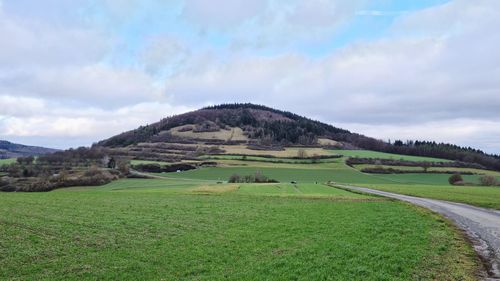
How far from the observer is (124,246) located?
18.8 meters

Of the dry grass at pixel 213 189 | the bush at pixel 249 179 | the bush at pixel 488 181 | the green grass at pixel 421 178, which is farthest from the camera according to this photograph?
the green grass at pixel 421 178

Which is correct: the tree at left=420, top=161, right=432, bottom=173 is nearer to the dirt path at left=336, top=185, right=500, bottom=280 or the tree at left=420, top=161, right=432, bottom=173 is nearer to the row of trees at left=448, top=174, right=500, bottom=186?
the row of trees at left=448, top=174, right=500, bottom=186

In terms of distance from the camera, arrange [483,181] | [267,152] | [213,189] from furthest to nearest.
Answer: [267,152]
[483,181]
[213,189]

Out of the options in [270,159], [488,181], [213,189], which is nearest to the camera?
[213,189]

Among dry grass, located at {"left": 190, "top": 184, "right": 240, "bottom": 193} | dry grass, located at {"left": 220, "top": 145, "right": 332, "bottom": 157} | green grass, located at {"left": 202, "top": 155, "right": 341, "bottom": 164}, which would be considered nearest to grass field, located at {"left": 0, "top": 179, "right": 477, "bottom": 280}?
dry grass, located at {"left": 190, "top": 184, "right": 240, "bottom": 193}

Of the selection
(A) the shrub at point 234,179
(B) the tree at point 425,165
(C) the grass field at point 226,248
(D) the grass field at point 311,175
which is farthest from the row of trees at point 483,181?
(C) the grass field at point 226,248

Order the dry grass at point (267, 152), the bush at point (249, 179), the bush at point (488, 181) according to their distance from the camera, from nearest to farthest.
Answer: the bush at point (488, 181) → the bush at point (249, 179) → the dry grass at point (267, 152)

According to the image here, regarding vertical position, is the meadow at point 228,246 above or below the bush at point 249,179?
above

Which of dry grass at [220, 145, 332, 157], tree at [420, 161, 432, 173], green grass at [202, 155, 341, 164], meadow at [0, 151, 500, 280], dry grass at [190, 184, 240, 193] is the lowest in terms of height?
dry grass at [190, 184, 240, 193]

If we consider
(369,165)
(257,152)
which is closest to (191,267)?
(369,165)

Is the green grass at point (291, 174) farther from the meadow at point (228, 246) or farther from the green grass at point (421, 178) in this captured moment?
the meadow at point (228, 246)

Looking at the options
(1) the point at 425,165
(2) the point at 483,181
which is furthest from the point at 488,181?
(1) the point at 425,165

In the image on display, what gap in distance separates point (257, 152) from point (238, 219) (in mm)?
139219

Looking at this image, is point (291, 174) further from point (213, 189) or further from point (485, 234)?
point (485, 234)
